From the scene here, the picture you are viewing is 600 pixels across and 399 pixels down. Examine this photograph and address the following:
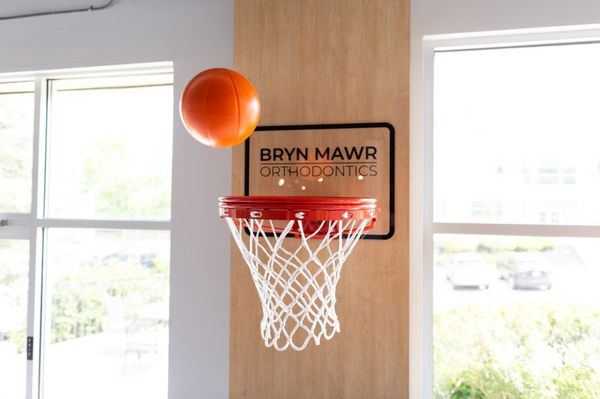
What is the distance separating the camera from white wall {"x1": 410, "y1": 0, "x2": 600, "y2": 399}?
2.20 m

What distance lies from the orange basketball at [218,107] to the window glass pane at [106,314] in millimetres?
1050

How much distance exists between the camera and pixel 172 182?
259cm

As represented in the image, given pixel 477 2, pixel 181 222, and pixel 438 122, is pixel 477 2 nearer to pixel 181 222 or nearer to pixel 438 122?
pixel 438 122

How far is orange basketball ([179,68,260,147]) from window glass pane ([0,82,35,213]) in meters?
1.56

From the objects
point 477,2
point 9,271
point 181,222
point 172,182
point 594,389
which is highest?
point 477,2

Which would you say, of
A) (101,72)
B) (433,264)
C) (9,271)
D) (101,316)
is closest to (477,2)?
(433,264)

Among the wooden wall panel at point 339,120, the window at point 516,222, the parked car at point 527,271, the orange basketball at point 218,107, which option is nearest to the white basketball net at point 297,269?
the wooden wall panel at point 339,120

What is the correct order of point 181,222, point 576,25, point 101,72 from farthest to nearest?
point 101,72 → point 181,222 → point 576,25

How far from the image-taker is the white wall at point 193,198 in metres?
2.53

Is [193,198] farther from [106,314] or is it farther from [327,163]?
[106,314]

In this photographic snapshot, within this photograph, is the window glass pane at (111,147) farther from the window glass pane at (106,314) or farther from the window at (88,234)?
the window glass pane at (106,314)

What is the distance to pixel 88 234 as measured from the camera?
2.84 m

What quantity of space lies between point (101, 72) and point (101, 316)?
4.36 ft

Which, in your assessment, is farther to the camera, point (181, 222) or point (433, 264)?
point (181, 222)
